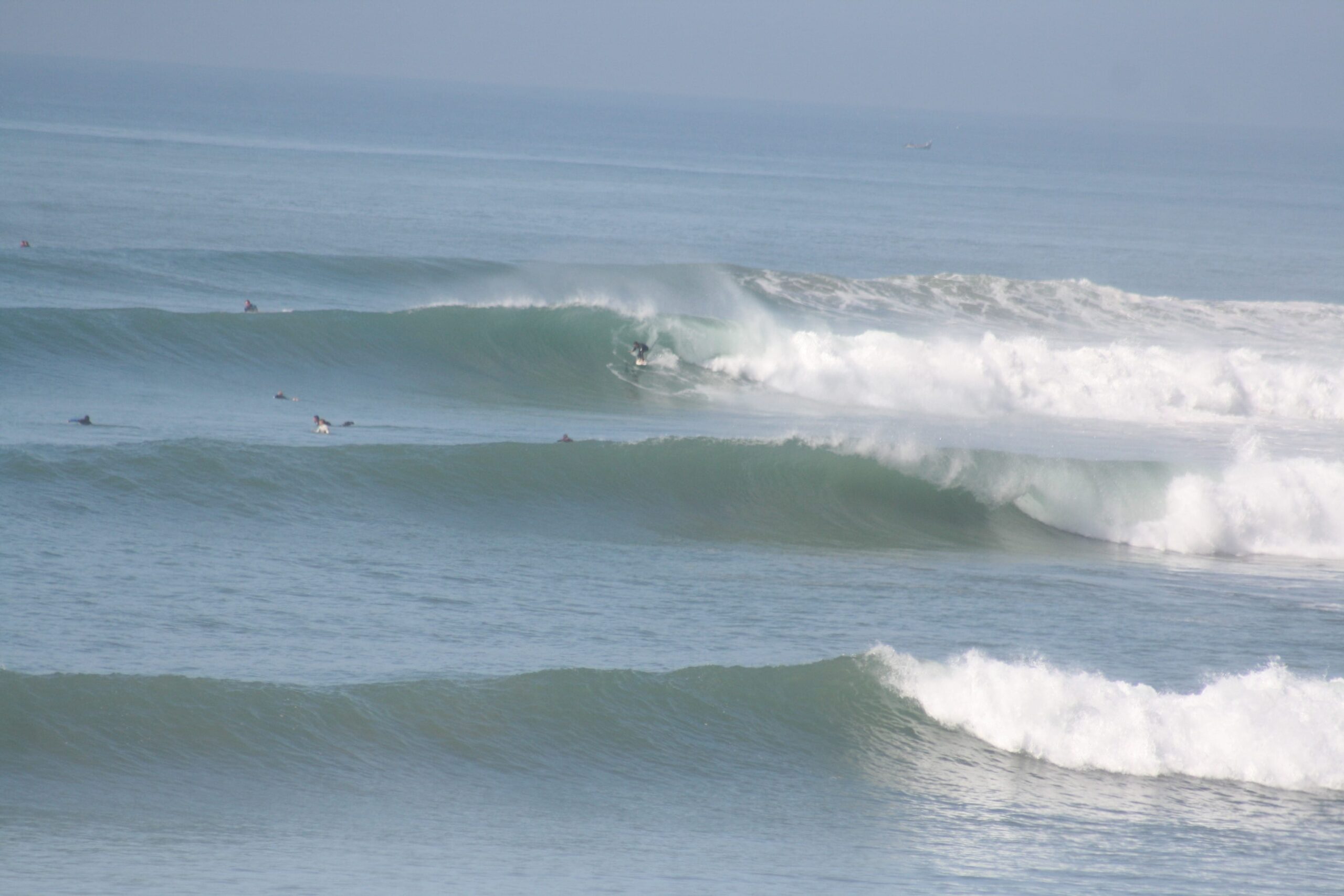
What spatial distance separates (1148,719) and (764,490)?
7149 millimetres

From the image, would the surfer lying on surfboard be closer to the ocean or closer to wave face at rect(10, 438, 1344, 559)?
the ocean

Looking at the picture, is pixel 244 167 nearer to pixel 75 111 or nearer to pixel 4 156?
pixel 4 156

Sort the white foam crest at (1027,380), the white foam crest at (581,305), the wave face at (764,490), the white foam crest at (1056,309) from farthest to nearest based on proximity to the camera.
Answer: the white foam crest at (1056,309) → the white foam crest at (581,305) → the white foam crest at (1027,380) → the wave face at (764,490)

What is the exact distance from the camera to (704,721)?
9.82 meters

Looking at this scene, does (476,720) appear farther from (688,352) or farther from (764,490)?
(688,352)

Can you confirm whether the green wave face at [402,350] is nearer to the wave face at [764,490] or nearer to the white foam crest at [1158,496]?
the wave face at [764,490]

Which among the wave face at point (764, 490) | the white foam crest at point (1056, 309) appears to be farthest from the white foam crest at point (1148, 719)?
the white foam crest at point (1056, 309)

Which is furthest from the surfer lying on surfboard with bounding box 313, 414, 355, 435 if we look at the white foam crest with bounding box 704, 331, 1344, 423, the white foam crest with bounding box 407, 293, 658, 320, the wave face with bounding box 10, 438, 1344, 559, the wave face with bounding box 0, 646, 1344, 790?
the white foam crest with bounding box 704, 331, 1344, 423

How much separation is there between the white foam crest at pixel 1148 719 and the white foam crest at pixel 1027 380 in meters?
11.9

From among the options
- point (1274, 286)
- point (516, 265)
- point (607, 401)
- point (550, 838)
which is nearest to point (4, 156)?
point (516, 265)

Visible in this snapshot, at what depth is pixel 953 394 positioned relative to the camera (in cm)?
2266

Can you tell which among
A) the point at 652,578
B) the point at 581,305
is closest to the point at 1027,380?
the point at 581,305

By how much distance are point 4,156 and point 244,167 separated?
29.5 ft

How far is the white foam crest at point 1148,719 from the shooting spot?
962 centimetres
